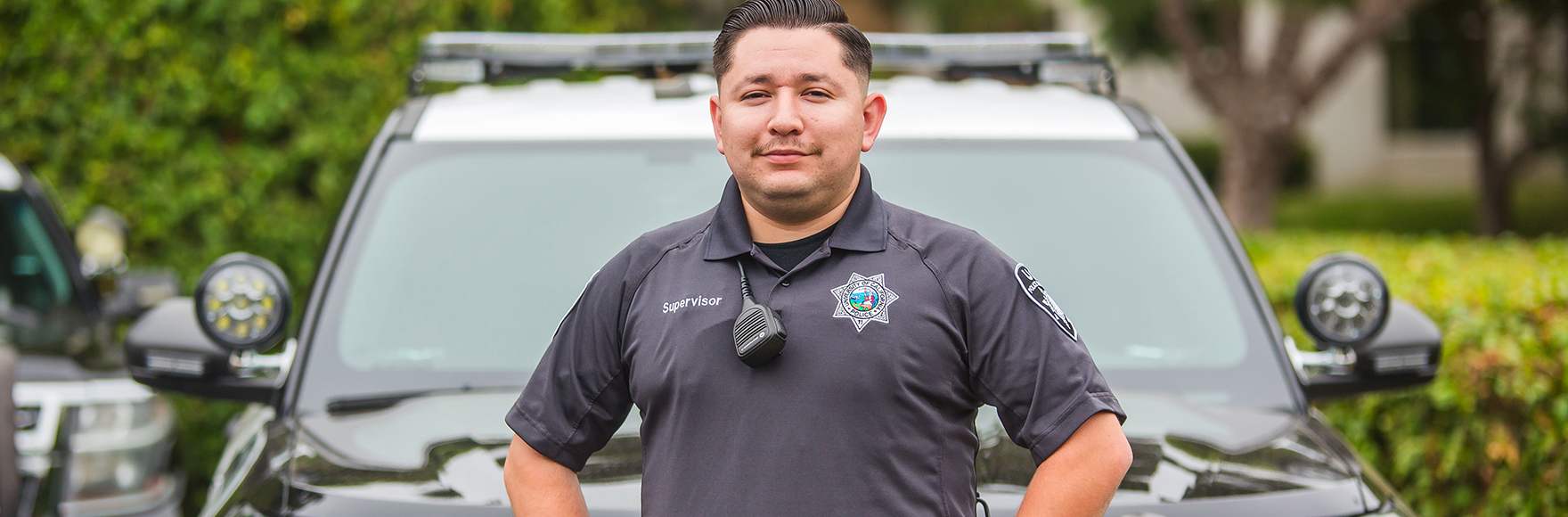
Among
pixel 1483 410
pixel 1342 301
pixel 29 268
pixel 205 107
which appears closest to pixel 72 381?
pixel 29 268

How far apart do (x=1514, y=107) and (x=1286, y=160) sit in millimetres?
8142

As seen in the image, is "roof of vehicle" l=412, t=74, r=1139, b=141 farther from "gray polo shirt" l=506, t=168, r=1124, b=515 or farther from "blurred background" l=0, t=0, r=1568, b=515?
"gray polo shirt" l=506, t=168, r=1124, b=515

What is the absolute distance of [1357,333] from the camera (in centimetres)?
296

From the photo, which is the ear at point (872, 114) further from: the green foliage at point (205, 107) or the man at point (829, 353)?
the green foliage at point (205, 107)

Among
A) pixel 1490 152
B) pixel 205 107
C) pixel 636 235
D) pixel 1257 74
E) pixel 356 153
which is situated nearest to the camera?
pixel 636 235

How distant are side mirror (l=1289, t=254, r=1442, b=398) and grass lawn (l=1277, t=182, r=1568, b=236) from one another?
16.8m

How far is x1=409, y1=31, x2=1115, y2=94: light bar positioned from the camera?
11.5ft

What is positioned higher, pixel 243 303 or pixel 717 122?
pixel 717 122

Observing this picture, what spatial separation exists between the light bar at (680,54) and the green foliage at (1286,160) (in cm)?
2177

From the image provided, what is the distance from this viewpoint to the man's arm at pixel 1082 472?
1.70 m

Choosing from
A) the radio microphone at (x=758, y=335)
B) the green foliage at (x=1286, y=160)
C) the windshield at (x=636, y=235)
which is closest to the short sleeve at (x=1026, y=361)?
the radio microphone at (x=758, y=335)

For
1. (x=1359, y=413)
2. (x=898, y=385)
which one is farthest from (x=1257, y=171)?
(x=898, y=385)

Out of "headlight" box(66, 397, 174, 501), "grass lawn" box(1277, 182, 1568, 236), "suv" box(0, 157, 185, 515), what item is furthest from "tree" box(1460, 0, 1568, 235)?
"headlight" box(66, 397, 174, 501)

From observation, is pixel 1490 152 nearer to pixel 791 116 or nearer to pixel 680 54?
pixel 680 54
